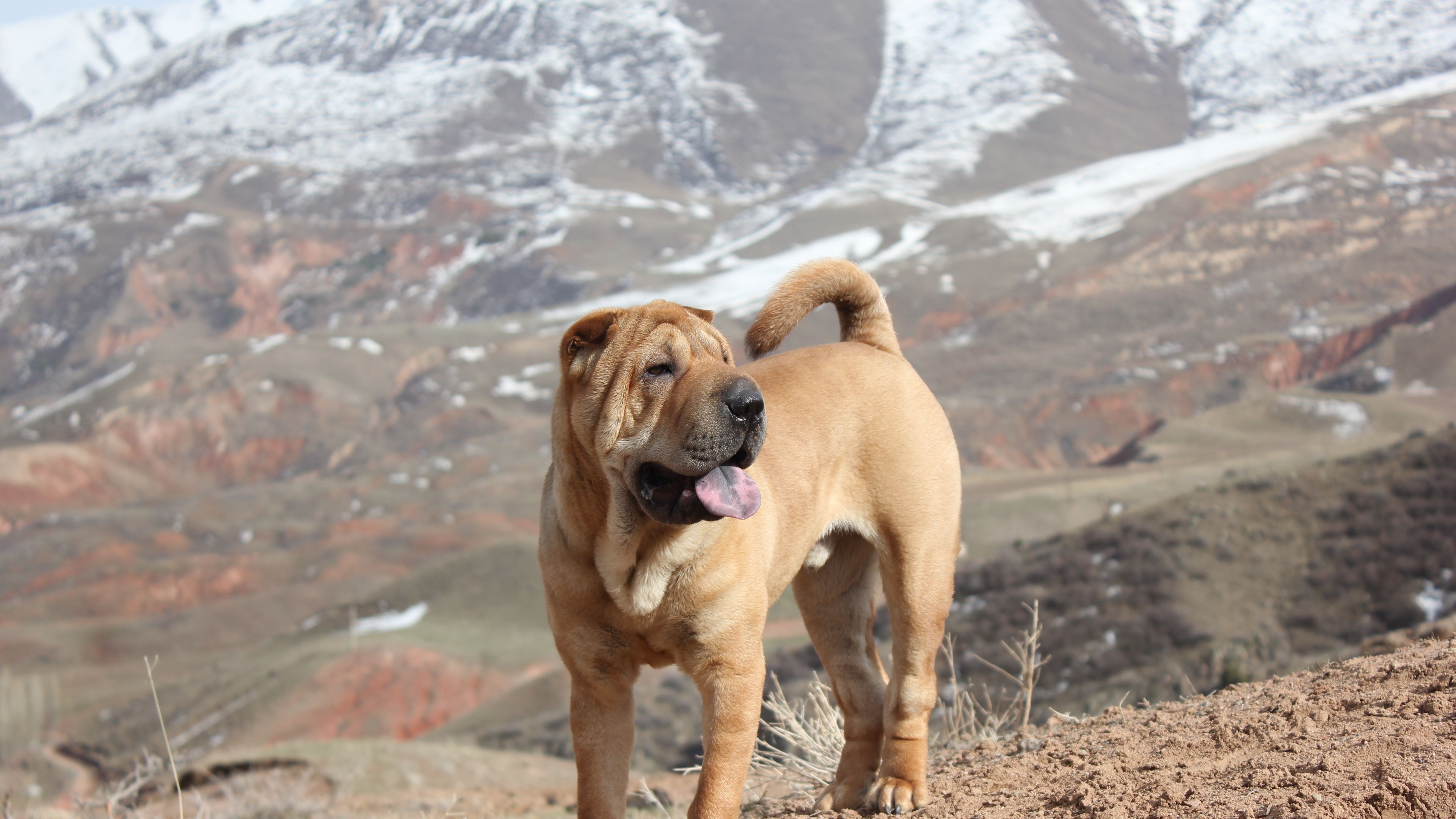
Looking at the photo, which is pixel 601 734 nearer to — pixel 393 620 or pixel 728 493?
pixel 728 493

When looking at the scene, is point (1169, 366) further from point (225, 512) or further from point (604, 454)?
point (604, 454)

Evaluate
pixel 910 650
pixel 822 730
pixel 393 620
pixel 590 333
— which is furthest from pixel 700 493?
Answer: pixel 393 620

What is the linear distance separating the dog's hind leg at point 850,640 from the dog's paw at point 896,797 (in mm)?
327

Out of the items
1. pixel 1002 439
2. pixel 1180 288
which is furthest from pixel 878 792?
pixel 1180 288

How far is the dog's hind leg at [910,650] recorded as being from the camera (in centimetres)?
507

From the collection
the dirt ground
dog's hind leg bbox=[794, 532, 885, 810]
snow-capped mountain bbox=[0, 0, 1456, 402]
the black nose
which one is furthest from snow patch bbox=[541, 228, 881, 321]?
the black nose

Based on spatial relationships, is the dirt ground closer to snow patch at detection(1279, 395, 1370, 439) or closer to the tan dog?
the tan dog

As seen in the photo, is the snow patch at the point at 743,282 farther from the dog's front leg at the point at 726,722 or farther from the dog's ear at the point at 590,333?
the dog's front leg at the point at 726,722

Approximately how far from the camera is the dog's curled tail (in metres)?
5.42

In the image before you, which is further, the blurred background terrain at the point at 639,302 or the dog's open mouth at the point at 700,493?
the blurred background terrain at the point at 639,302

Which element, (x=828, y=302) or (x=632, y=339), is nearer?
(x=632, y=339)

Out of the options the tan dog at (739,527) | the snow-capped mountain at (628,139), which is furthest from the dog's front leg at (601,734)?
the snow-capped mountain at (628,139)

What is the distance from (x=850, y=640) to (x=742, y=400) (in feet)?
7.00

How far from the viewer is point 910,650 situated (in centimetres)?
513
